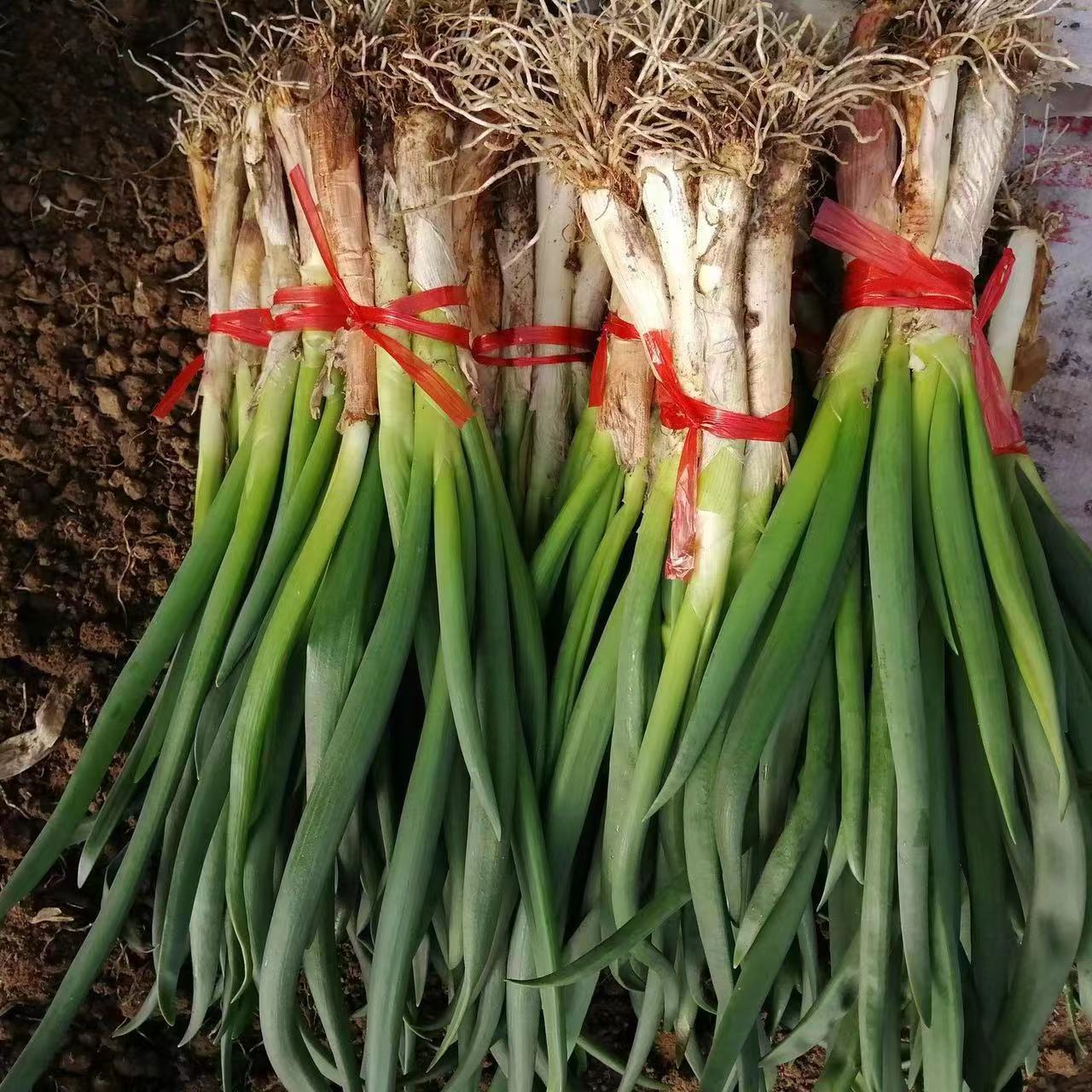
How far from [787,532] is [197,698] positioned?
609 millimetres

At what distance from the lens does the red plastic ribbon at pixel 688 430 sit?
2.92 ft

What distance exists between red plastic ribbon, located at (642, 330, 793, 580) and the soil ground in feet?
2.21

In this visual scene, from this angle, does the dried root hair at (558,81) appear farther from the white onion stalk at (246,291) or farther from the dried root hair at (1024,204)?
the dried root hair at (1024,204)

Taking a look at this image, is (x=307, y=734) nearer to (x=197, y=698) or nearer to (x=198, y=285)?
(x=197, y=698)

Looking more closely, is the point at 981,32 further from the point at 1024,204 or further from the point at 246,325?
the point at 246,325

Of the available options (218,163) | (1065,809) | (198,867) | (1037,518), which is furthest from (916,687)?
(218,163)

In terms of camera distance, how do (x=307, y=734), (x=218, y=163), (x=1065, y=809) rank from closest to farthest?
(x=1065, y=809) < (x=307, y=734) < (x=218, y=163)

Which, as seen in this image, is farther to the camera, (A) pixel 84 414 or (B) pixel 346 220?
(A) pixel 84 414

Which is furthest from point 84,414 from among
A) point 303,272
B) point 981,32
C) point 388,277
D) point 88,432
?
point 981,32

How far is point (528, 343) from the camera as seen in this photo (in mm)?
1048

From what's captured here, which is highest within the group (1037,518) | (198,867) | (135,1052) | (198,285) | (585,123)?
(585,123)

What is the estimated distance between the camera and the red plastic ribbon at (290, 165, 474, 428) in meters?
0.94

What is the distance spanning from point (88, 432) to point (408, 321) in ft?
1.79

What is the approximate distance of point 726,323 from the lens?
2.92 ft
